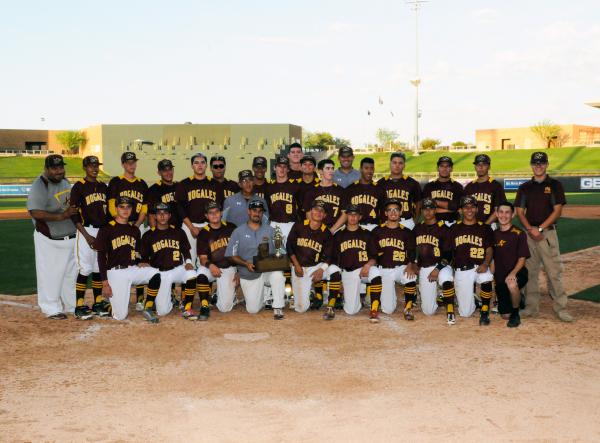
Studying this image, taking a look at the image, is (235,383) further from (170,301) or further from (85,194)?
(85,194)

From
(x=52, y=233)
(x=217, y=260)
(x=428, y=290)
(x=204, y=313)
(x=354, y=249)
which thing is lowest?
(x=204, y=313)

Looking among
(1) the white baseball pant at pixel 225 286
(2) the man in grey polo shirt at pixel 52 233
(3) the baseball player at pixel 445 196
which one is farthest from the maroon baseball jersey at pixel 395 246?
(2) the man in grey polo shirt at pixel 52 233

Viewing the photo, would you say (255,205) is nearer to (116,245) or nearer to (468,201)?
(116,245)

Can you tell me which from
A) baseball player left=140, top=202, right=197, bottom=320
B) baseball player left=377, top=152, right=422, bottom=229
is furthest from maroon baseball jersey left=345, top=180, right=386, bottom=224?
baseball player left=140, top=202, right=197, bottom=320

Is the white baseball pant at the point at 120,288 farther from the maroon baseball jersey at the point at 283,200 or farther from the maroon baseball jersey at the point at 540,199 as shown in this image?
the maroon baseball jersey at the point at 540,199

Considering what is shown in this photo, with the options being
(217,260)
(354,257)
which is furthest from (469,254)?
(217,260)

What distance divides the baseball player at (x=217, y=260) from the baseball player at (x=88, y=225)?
129 centimetres

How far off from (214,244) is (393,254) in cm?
235

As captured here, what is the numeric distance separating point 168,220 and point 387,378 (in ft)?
12.8

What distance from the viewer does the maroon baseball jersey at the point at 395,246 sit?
24.6ft

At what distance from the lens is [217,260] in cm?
770

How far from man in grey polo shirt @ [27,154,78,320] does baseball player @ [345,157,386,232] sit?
363 centimetres

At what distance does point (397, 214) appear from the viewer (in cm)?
739

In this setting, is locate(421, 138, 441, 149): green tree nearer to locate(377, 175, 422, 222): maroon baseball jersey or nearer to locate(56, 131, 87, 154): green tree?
locate(56, 131, 87, 154): green tree
